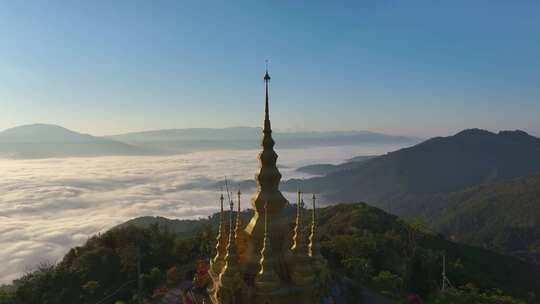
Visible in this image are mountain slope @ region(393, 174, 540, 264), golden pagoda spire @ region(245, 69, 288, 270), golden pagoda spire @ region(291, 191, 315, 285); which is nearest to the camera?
golden pagoda spire @ region(291, 191, 315, 285)

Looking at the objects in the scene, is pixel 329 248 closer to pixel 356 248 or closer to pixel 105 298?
pixel 356 248

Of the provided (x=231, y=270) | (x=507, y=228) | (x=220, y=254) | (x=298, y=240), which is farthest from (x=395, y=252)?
(x=507, y=228)

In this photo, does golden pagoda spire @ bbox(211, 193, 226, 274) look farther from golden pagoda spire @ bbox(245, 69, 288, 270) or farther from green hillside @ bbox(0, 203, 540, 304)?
green hillside @ bbox(0, 203, 540, 304)

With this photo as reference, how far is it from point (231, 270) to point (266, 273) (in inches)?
48.7

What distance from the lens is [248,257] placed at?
15.7 meters

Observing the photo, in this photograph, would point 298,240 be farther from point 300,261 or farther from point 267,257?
point 267,257

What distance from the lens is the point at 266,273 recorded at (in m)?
14.6

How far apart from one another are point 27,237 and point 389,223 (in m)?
161

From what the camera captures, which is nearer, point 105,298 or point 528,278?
point 105,298

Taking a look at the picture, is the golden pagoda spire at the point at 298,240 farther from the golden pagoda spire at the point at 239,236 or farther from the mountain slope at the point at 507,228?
the mountain slope at the point at 507,228

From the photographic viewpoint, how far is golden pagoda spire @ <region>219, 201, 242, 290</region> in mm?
14766

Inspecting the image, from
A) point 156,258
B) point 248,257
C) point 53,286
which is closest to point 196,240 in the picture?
point 156,258

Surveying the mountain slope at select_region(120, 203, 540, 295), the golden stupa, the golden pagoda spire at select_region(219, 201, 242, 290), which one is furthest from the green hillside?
the golden pagoda spire at select_region(219, 201, 242, 290)

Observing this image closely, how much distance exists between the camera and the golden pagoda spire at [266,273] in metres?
14.4
